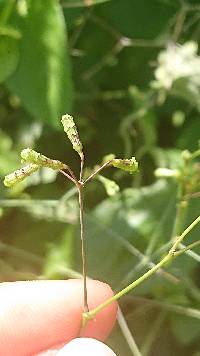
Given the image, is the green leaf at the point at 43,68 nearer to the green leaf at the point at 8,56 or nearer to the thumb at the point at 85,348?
the green leaf at the point at 8,56

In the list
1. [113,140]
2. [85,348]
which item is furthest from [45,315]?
[113,140]

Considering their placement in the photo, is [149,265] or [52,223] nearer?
[149,265]

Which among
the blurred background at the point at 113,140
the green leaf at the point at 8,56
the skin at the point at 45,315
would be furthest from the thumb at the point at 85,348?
the green leaf at the point at 8,56

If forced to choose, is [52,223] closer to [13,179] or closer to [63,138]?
[63,138]

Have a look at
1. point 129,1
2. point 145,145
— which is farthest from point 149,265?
point 129,1

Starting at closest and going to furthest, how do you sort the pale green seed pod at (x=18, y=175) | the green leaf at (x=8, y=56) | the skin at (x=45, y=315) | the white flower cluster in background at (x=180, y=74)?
1. the pale green seed pod at (x=18, y=175)
2. the skin at (x=45, y=315)
3. the green leaf at (x=8, y=56)
4. the white flower cluster in background at (x=180, y=74)

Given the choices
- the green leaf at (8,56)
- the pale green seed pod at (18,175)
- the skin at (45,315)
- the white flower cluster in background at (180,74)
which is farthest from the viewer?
the white flower cluster in background at (180,74)

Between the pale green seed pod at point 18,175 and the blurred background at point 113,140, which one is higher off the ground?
the blurred background at point 113,140

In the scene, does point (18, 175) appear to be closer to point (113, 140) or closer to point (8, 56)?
point (8, 56)
